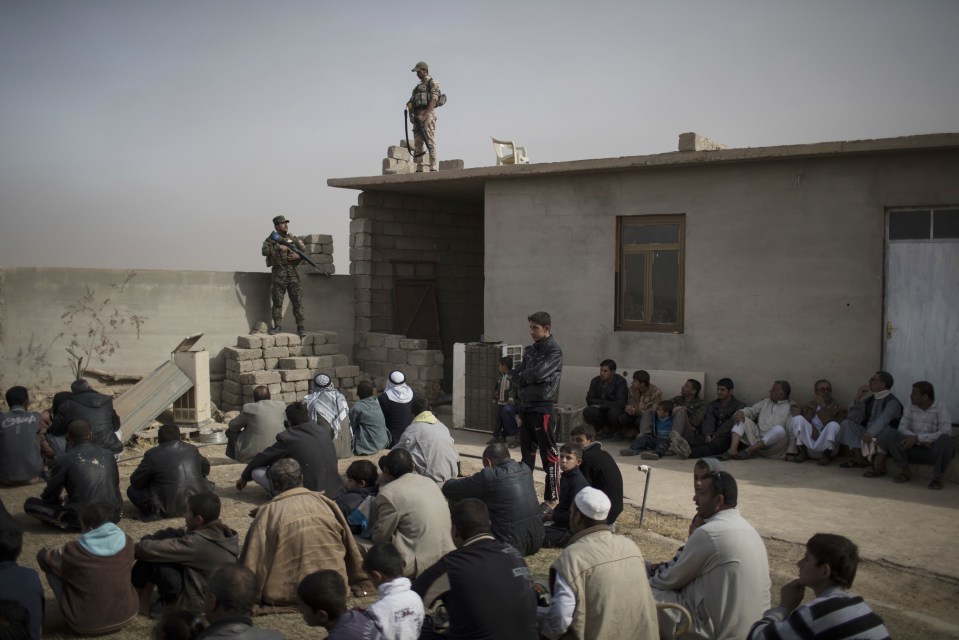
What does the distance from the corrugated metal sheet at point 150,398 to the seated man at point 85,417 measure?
173 centimetres

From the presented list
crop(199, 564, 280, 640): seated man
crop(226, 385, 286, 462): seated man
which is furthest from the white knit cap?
crop(226, 385, 286, 462): seated man

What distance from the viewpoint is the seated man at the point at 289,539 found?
207 inches

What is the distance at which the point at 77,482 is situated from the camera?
6.74 meters

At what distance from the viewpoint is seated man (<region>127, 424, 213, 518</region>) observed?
23.5 ft

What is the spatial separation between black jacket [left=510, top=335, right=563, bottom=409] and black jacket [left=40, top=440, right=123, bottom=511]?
3793mm

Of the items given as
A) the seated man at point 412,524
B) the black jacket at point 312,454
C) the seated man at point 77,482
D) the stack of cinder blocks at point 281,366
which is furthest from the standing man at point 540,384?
the stack of cinder blocks at point 281,366

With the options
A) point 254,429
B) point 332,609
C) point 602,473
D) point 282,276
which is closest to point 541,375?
point 602,473

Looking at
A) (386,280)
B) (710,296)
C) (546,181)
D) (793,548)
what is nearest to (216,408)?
(386,280)

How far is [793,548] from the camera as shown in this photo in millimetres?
6906

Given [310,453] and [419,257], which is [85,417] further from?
[419,257]

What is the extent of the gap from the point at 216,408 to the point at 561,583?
10.3 meters

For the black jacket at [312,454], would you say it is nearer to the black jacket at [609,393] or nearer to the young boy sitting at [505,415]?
the young boy sitting at [505,415]

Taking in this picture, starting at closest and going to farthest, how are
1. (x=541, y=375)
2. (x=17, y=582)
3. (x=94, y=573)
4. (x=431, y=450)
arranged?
(x=17, y=582), (x=94, y=573), (x=431, y=450), (x=541, y=375)

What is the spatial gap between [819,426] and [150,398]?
8.32 metres
